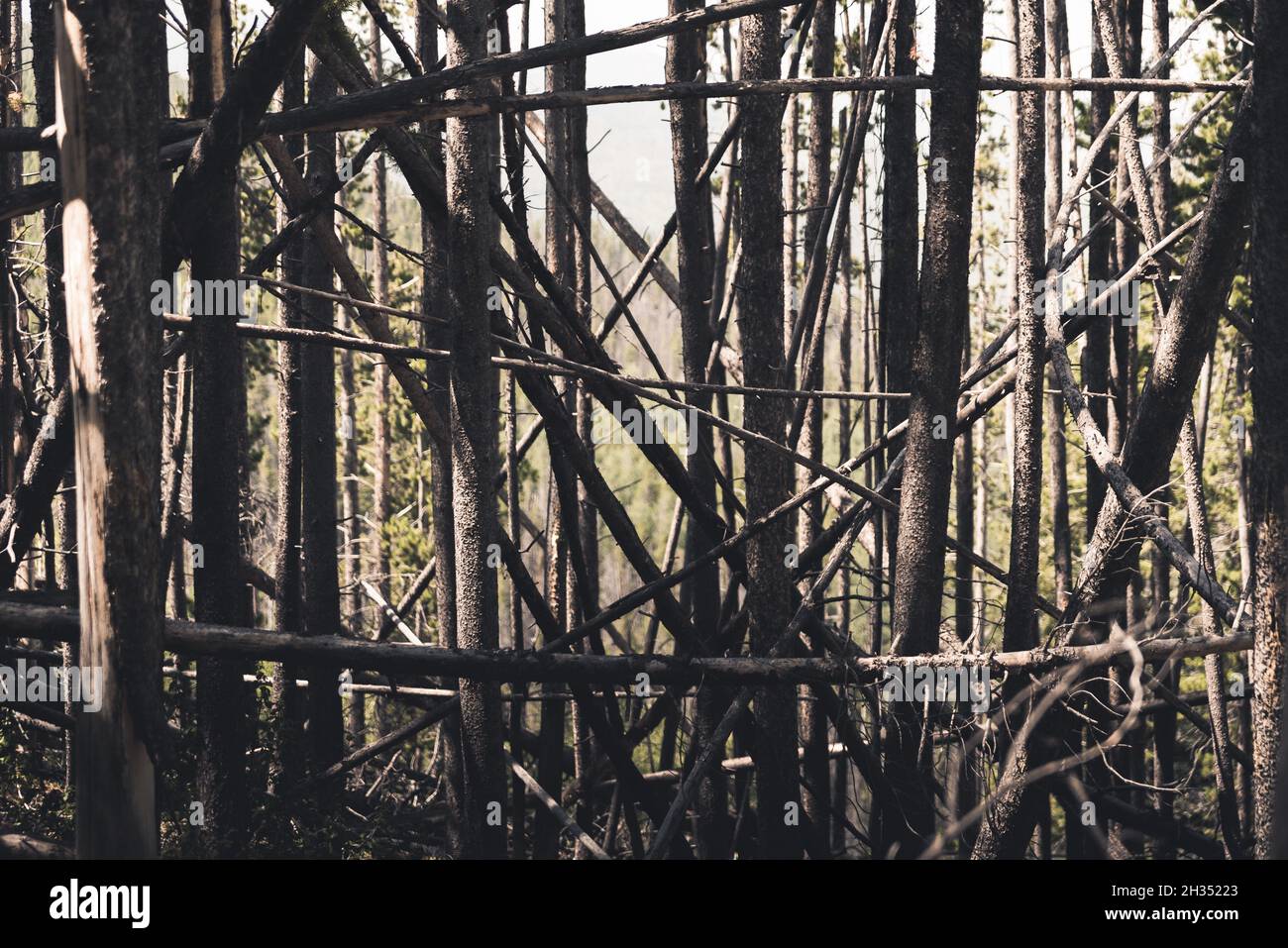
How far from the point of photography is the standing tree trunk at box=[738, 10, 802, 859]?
17.9 ft

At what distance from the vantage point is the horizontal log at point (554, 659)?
4.46m

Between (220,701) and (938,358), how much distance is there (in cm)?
369

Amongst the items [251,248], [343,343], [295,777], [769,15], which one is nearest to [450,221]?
[343,343]

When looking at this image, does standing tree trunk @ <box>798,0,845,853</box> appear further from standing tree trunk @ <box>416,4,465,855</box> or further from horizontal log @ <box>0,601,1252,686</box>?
standing tree trunk @ <box>416,4,465,855</box>

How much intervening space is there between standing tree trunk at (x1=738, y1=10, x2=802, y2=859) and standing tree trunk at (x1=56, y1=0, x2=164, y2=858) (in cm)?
257

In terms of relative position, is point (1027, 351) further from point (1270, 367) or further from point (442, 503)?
point (442, 503)

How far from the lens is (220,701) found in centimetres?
584

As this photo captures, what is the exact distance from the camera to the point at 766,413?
5.55 metres

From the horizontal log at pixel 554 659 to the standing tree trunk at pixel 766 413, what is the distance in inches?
16.2

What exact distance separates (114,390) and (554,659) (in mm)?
2290
